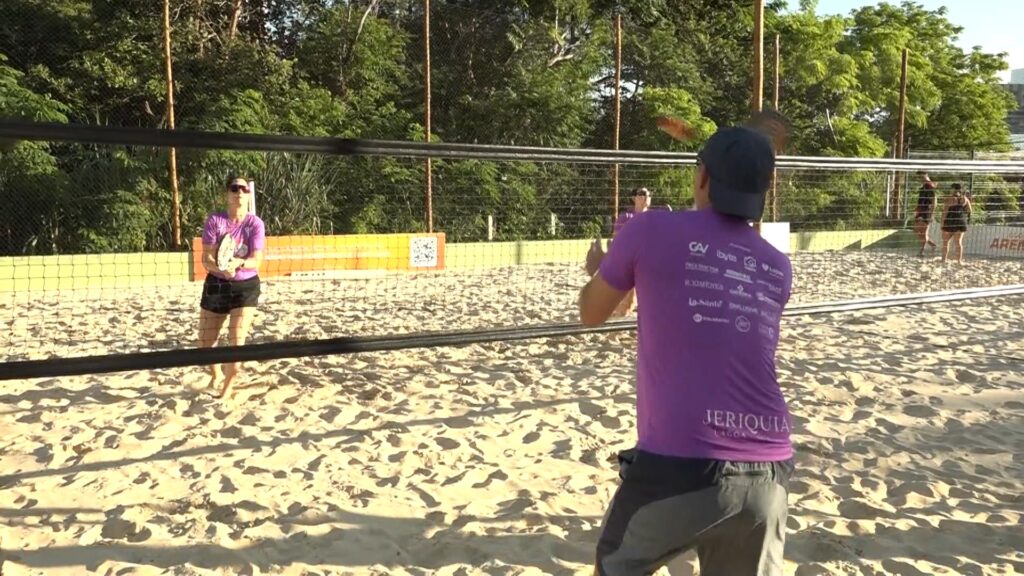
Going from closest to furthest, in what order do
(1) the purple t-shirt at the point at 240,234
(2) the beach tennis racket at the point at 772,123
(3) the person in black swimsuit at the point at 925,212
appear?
(2) the beach tennis racket at the point at 772,123 < (1) the purple t-shirt at the point at 240,234 < (3) the person in black swimsuit at the point at 925,212

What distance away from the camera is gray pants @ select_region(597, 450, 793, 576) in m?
1.66

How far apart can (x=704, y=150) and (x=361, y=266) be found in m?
10.7

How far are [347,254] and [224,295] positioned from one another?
6968 millimetres

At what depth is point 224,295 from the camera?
5219 millimetres

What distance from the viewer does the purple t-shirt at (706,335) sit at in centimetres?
170

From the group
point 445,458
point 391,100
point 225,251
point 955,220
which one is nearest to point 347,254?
point 225,251

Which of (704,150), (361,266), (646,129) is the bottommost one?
(361,266)

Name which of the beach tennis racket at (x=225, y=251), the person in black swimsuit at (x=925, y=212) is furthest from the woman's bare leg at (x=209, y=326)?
the person in black swimsuit at (x=925, y=212)

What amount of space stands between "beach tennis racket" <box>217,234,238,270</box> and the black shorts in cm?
17

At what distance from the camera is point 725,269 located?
1737mm

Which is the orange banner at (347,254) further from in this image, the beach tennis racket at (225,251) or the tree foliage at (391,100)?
the beach tennis racket at (225,251)

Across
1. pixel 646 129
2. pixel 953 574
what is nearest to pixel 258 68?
pixel 646 129

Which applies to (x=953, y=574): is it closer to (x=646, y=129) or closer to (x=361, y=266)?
(x=361, y=266)

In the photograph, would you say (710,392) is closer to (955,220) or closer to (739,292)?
(739,292)
